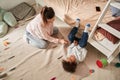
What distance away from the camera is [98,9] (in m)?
2.11

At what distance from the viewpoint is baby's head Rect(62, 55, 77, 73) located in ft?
5.90

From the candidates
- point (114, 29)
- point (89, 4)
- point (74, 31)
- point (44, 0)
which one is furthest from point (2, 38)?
point (114, 29)

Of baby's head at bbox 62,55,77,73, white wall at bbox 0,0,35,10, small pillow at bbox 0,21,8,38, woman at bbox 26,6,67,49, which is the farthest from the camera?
white wall at bbox 0,0,35,10

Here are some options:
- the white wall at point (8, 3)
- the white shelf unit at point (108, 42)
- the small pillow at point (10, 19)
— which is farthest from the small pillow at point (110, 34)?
the white wall at point (8, 3)

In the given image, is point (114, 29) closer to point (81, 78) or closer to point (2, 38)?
point (81, 78)

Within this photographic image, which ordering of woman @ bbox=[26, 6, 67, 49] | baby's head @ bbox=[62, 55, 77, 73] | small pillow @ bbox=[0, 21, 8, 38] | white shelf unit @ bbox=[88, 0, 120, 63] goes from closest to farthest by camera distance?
white shelf unit @ bbox=[88, 0, 120, 63], baby's head @ bbox=[62, 55, 77, 73], woman @ bbox=[26, 6, 67, 49], small pillow @ bbox=[0, 21, 8, 38]

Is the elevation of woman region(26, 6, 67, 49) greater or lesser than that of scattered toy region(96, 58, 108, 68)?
greater

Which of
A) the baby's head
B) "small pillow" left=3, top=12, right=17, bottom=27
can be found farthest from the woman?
"small pillow" left=3, top=12, right=17, bottom=27

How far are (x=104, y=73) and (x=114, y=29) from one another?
21.3 inches

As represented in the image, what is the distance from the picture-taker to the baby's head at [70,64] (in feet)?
5.90

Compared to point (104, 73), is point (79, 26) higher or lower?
higher

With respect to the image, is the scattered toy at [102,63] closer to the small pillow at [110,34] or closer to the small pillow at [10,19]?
the small pillow at [110,34]

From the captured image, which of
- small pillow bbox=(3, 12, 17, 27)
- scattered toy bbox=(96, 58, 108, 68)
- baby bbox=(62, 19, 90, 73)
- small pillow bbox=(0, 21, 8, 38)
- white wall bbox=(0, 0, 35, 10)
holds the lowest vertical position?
scattered toy bbox=(96, 58, 108, 68)

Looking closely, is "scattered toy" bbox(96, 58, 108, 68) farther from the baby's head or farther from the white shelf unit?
the baby's head
